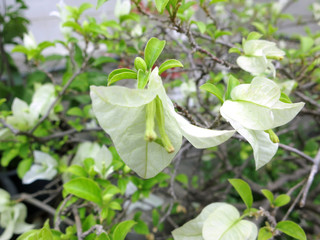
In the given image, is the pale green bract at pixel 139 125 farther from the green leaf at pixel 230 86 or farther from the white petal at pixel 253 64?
the white petal at pixel 253 64

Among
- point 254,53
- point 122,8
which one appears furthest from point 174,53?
point 254,53

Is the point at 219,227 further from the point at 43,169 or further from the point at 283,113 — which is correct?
the point at 43,169

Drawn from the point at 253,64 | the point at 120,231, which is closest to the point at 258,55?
the point at 253,64

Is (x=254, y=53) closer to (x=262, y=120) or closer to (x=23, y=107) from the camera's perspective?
(x=262, y=120)

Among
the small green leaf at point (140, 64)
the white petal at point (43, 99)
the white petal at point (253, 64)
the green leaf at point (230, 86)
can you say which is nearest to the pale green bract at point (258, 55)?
the white petal at point (253, 64)

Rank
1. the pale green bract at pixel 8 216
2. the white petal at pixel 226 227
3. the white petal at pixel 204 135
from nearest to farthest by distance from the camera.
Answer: the white petal at pixel 204 135
the white petal at pixel 226 227
the pale green bract at pixel 8 216
